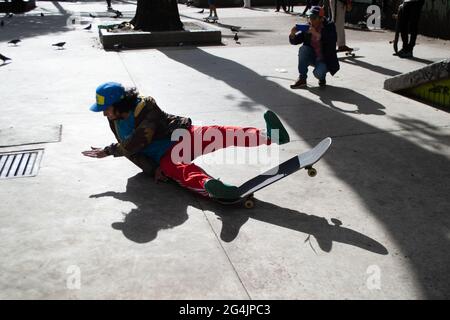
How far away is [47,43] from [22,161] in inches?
347

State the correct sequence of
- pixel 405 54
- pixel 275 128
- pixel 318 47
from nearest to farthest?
pixel 275 128
pixel 318 47
pixel 405 54

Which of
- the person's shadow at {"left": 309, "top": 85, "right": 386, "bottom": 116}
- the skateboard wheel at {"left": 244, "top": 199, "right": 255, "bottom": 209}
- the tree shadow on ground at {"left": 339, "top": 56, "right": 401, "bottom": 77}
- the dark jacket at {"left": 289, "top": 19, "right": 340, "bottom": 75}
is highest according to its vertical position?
the dark jacket at {"left": 289, "top": 19, "right": 340, "bottom": 75}

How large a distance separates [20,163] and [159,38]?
777 centimetres

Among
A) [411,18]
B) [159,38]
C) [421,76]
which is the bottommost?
[421,76]

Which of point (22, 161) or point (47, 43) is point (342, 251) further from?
point (47, 43)

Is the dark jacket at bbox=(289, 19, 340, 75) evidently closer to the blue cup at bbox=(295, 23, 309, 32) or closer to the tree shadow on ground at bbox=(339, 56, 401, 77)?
the blue cup at bbox=(295, 23, 309, 32)

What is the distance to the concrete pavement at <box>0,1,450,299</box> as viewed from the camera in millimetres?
2707

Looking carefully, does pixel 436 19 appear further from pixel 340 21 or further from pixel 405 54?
pixel 340 21

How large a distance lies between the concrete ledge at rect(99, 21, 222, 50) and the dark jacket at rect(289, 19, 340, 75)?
5183 mm

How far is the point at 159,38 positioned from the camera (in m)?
11.7

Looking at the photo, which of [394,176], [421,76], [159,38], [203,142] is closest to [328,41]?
[421,76]

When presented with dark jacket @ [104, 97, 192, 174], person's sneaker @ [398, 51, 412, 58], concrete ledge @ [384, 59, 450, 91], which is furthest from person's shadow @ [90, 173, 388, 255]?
person's sneaker @ [398, 51, 412, 58]

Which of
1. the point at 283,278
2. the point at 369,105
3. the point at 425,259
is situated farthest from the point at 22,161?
the point at 369,105

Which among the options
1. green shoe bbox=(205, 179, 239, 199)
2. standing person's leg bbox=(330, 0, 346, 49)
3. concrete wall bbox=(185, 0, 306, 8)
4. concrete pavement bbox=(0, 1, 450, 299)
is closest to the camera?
concrete pavement bbox=(0, 1, 450, 299)
